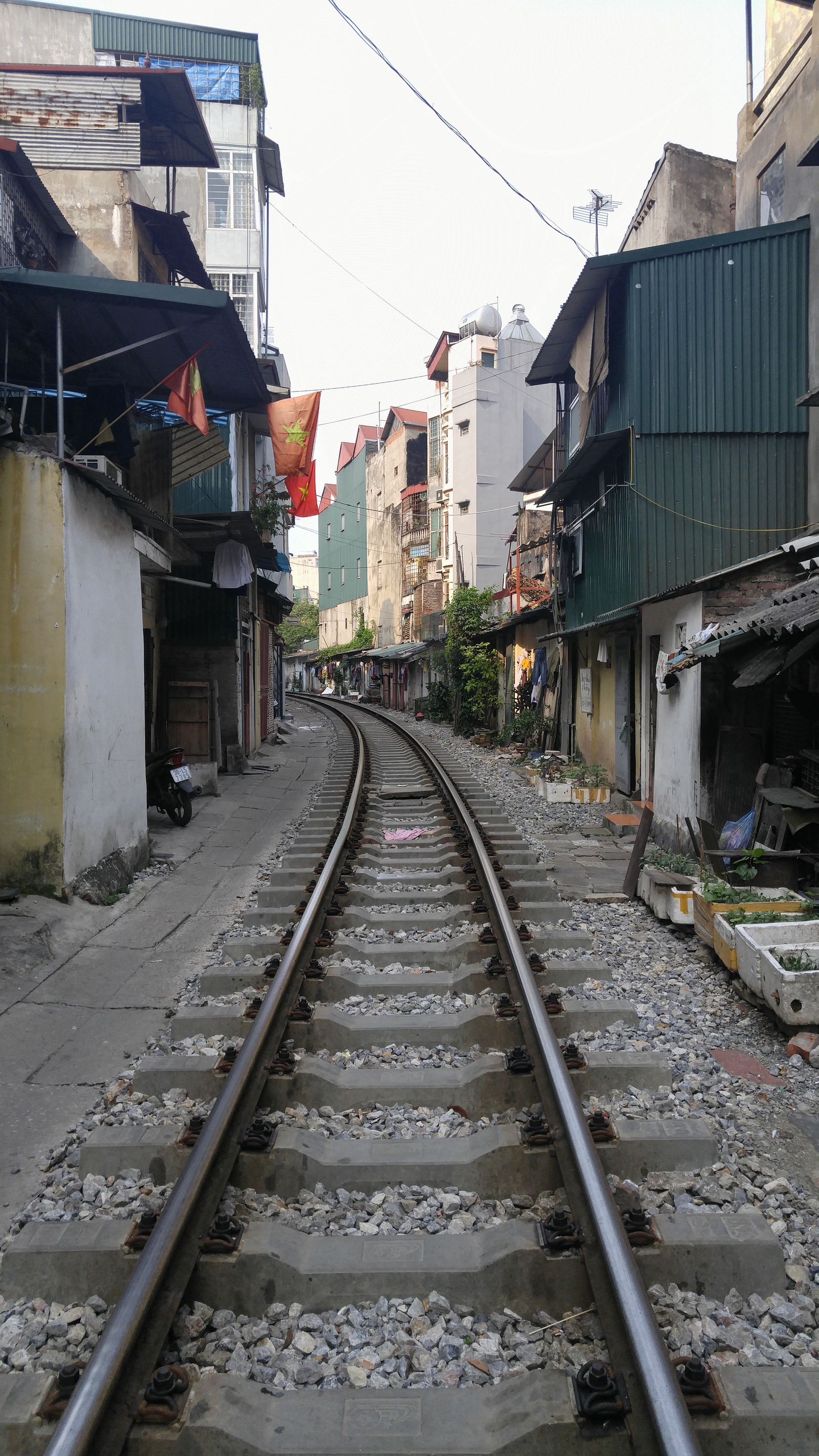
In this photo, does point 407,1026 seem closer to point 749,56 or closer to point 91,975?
point 91,975

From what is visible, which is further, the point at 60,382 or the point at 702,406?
the point at 702,406

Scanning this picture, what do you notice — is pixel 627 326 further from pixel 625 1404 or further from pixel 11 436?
pixel 625 1404

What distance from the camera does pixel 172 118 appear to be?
12.0 metres

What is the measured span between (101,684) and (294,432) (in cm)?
1043

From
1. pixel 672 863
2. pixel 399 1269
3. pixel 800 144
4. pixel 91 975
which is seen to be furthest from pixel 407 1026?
pixel 800 144

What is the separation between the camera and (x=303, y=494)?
57.9ft

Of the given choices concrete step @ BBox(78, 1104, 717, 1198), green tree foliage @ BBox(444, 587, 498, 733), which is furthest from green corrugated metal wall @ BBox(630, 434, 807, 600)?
green tree foliage @ BBox(444, 587, 498, 733)

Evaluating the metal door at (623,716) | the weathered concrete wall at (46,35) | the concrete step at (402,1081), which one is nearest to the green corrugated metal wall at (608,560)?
the metal door at (623,716)

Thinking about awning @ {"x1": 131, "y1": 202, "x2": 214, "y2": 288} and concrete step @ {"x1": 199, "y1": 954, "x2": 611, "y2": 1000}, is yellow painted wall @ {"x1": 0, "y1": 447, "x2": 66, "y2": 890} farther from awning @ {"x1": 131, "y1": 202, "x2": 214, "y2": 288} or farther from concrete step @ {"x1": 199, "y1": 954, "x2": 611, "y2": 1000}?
awning @ {"x1": 131, "y1": 202, "x2": 214, "y2": 288}

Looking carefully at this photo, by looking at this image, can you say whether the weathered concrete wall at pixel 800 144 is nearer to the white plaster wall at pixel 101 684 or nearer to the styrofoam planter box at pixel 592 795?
the styrofoam planter box at pixel 592 795

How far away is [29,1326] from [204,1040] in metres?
1.75

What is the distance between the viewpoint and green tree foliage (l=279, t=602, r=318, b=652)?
6344 centimetres

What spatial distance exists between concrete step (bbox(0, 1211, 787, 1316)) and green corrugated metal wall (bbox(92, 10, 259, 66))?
21056mm

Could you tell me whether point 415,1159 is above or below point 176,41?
below
